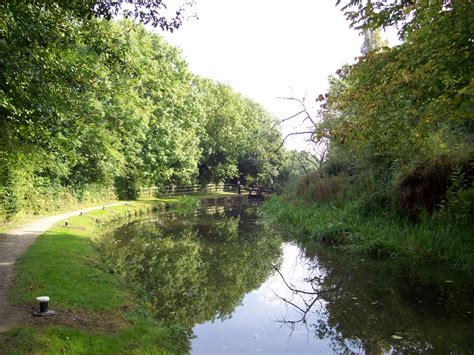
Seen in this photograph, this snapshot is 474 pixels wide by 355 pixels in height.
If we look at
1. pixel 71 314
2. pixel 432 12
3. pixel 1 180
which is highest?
pixel 432 12

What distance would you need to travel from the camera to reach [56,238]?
1426 cm

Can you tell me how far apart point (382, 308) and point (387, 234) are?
19.5 ft

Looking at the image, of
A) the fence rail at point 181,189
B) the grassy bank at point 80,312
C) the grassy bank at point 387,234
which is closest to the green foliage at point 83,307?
the grassy bank at point 80,312

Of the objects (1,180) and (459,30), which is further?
(1,180)

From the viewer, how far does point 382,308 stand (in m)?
8.98

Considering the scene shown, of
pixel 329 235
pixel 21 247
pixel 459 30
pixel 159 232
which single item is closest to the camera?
pixel 459 30

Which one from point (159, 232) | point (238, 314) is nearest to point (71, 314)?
point (238, 314)

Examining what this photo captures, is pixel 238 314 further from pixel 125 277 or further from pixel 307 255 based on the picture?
pixel 307 255

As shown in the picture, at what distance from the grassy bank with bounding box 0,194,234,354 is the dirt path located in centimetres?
20

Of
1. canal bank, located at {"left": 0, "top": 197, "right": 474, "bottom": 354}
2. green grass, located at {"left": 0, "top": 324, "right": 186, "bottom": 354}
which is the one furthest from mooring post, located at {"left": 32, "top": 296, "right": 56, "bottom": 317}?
green grass, located at {"left": 0, "top": 324, "right": 186, "bottom": 354}

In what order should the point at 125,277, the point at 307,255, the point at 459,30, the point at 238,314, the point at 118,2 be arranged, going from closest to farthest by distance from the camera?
the point at 459,30 < the point at 118,2 < the point at 238,314 < the point at 125,277 < the point at 307,255

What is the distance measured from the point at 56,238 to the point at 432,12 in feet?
42.0

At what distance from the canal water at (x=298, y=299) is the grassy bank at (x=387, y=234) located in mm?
672

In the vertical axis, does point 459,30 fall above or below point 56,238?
above
